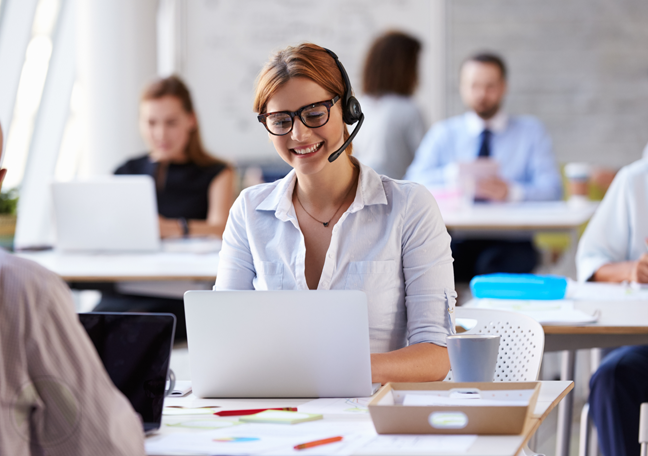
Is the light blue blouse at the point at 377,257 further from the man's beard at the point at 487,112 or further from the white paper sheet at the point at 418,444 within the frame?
the man's beard at the point at 487,112

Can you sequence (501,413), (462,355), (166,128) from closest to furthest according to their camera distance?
(501,413)
(462,355)
(166,128)

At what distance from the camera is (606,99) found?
560 centimetres

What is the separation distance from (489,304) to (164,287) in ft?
3.79

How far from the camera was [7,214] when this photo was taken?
279cm

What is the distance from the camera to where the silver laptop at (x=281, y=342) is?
1.18 metres

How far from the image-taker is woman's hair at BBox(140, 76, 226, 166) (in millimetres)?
3254

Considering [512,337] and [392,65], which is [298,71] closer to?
[512,337]

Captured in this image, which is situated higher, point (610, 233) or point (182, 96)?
point (182, 96)

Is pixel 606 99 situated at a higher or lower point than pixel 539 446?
higher

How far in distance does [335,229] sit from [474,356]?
0.49 meters

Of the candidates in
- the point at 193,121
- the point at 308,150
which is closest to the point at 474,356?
the point at 308,150

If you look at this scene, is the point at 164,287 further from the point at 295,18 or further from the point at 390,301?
the point at 295,18

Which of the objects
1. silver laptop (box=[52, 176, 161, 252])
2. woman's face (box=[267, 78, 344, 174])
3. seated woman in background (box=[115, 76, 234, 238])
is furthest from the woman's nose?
seated woman in background (box=[115, 76, 234, 238])

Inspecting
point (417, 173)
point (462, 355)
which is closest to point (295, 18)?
point (417, 173)
